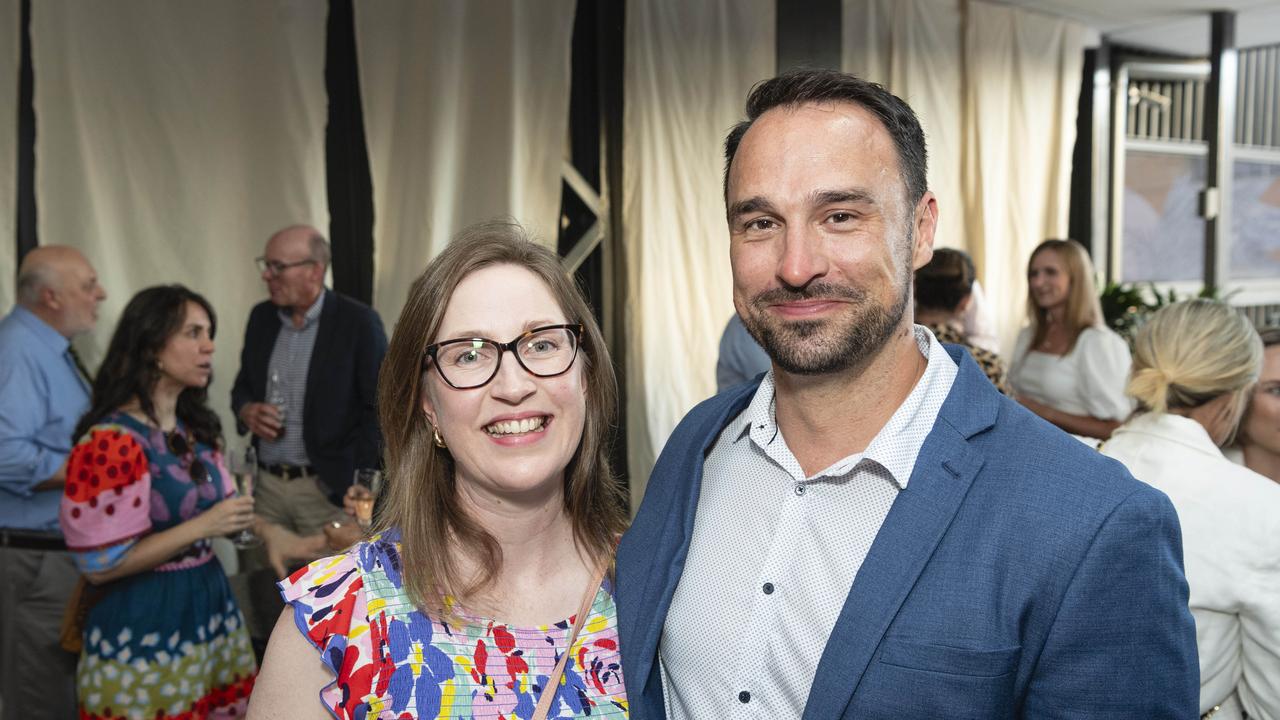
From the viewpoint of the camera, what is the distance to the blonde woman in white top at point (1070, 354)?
13.4 ft

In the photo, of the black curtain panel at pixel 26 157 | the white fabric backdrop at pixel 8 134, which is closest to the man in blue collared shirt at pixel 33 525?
the white fabric backdrop at pixel 8 134

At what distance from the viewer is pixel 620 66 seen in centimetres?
561

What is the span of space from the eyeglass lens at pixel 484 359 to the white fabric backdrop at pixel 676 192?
4.10 meters

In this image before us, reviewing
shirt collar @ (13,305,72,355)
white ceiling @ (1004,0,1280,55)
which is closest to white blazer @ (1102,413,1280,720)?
shirt collar @ (13,305,72,355)

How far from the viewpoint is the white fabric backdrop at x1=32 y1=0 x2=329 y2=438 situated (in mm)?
4008

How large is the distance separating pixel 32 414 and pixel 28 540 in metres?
0.42

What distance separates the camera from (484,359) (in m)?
1.46

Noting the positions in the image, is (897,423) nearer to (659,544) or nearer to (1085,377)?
(659,544)

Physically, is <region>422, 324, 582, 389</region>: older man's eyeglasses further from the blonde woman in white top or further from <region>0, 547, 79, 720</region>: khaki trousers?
the blonde woman in white top

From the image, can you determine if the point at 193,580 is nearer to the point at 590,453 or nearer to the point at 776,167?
the point at 590,453

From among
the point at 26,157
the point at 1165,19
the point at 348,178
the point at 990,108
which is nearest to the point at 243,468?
the point at 26,157

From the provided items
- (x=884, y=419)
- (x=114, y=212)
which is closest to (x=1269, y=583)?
(x=884, y=419)

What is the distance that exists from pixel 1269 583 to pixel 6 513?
363 centimetres

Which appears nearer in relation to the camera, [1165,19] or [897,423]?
[897,423]
